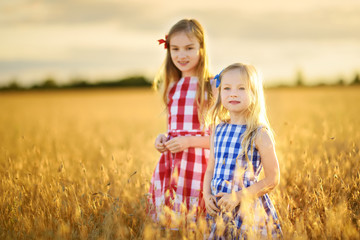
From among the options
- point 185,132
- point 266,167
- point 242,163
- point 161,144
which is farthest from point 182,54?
point 266,167

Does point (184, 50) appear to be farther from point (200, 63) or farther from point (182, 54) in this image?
point (200, 63)

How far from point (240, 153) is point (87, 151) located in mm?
3881

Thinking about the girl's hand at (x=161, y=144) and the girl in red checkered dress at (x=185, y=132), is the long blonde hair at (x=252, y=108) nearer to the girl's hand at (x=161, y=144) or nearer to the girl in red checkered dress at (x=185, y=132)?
the girl in red checkered dress at (x=185, y=132)

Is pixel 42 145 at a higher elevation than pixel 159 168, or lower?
lower

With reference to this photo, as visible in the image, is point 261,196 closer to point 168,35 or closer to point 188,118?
point 188,118

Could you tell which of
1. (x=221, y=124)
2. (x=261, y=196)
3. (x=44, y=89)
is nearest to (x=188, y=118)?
(x=221, y=124)

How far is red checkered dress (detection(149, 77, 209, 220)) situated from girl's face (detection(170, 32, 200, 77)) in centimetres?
16

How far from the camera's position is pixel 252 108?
2.10 meters

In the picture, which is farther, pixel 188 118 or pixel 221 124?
pixel 188 118

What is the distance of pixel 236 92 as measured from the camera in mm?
2055

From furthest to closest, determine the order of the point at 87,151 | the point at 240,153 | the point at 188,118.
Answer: the point at 87,151 → the point at 188,118 → the point at 240,153

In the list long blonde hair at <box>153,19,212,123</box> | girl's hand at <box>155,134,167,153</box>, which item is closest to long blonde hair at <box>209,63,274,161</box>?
long blonde hair at <box>153,19,212,123</box>

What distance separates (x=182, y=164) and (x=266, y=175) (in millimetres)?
782

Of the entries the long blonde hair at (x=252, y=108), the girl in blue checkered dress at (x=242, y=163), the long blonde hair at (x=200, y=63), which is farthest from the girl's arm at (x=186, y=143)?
the long blonde hair at (x=252, y=108)
